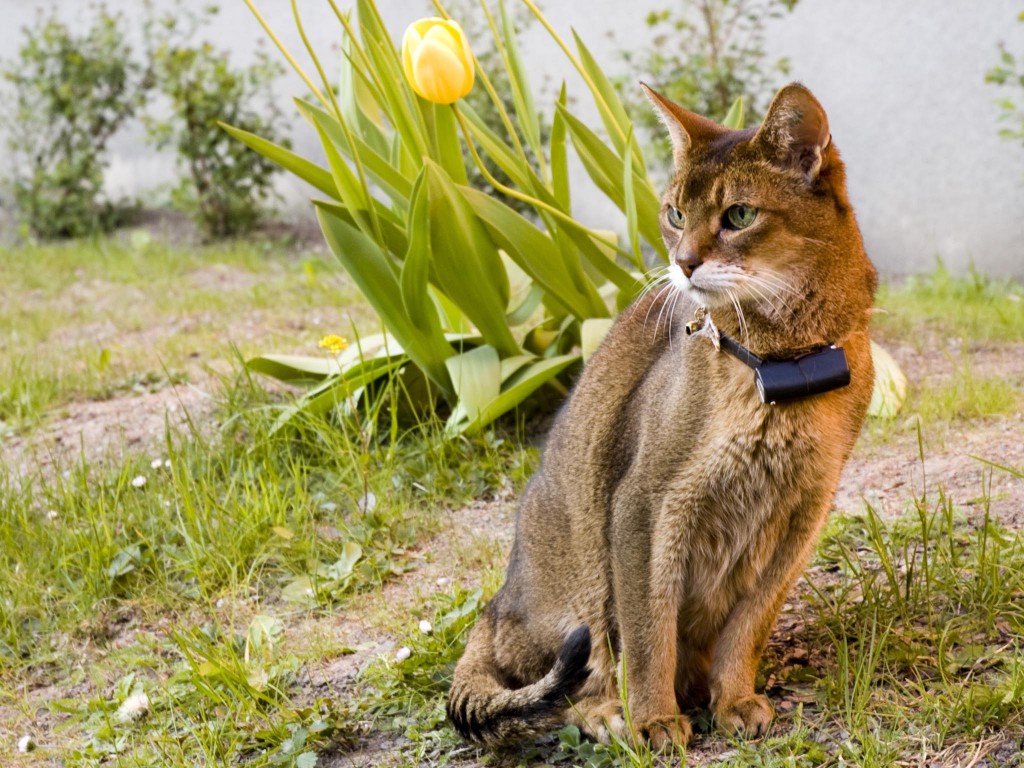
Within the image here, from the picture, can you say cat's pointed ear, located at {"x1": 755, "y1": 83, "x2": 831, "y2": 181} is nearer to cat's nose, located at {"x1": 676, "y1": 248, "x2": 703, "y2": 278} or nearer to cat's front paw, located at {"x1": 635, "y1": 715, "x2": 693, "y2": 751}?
cat's nose, located at {"x1": 676, "y1": 248, "x2": 703, "y2": 278}

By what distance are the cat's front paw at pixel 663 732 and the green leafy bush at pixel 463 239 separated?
144 centimetres

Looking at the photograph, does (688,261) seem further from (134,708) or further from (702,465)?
(134,708)

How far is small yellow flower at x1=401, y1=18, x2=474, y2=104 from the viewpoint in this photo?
2.84 m

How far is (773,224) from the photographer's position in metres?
2.10

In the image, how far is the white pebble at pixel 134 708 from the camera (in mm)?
2750

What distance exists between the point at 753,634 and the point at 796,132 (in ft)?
3.24

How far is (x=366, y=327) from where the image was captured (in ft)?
17.6

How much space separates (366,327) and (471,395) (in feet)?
5.95

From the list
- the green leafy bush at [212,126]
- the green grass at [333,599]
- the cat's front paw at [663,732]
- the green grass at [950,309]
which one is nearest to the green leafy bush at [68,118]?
the green leafy bush at [212,126]

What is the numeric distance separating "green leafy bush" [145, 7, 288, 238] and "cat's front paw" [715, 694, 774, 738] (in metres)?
6.06

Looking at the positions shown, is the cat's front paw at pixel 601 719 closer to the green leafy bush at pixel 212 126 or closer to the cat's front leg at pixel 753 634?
the cat's front leg at pixel 753 634

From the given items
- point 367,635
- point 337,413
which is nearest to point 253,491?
point 337,413

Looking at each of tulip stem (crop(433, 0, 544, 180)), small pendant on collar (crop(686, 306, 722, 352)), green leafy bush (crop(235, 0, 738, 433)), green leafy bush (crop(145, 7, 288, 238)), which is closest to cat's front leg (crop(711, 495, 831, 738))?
small pendant on collar (crop(686, 306, 722, 352))

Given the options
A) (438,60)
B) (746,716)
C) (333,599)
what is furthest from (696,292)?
(333,599)
